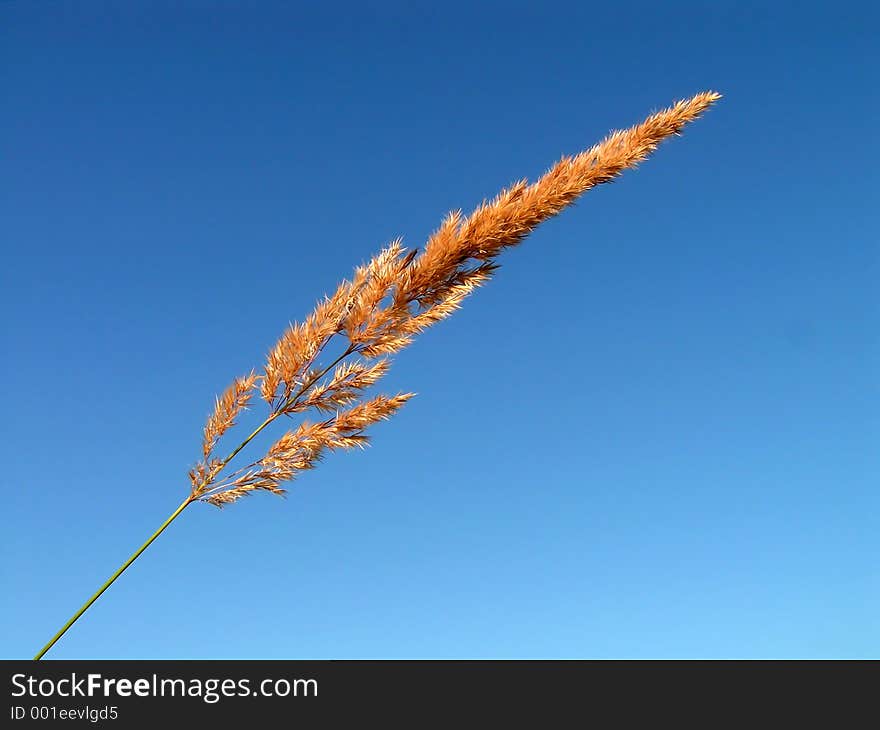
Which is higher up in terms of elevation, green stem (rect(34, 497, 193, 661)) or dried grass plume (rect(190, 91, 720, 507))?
dried grass plume (rect(190, 91, 720, 507))

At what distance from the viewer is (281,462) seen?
2.25 meters

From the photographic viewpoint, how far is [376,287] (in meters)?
2.24

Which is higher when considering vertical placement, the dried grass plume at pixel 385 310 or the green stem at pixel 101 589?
the dried grass plume at pixel 385 310

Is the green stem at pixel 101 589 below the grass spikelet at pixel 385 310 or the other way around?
below

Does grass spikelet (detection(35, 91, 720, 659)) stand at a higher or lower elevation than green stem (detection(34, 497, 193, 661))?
higher
